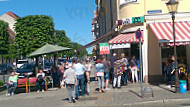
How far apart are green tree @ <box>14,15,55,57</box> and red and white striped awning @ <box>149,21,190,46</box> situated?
55.9 feet

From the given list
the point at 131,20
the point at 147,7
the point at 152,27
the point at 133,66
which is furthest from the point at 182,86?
the point at 147,7

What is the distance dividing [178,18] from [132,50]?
3.62 metres

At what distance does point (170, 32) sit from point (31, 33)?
18.9 m

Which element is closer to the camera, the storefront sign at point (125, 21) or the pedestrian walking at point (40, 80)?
the pedestrian walking at point (40, 80)

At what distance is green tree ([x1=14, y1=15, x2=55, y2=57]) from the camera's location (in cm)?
2734

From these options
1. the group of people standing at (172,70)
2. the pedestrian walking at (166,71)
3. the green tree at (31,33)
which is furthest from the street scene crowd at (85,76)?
the green tree at (31,33)

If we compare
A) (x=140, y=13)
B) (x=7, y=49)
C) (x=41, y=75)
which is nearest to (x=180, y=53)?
(x=140, y=13)

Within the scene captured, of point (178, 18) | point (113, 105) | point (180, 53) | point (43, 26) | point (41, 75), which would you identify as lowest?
point (113, 105)

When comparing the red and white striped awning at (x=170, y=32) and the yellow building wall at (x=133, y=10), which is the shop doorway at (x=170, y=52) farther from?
the yellow building wall at (x=133, y=10)

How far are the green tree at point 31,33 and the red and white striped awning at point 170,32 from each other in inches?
671

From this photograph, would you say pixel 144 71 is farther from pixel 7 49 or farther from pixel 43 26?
pixel 7 49

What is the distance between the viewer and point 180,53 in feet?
48.2

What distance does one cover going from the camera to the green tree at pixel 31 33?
89.7 ft

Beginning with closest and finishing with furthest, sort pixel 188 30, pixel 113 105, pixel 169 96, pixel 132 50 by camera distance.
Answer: pixel 113 105, pixel 169 96, pixel 188 30, pixel 132 50
